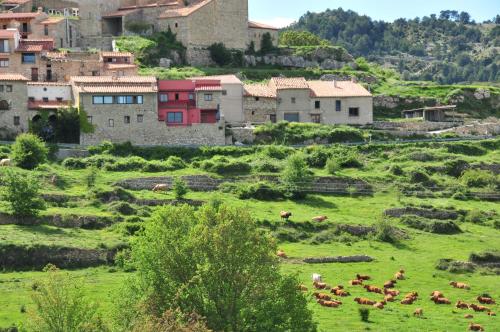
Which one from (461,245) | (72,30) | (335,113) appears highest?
(72,30)

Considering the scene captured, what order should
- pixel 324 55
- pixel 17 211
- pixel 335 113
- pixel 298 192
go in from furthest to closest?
1. pixel 324 55
2. pixel 335 113
3. pixel 298 192
4. pixel 17 211

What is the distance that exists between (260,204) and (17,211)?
18.7m

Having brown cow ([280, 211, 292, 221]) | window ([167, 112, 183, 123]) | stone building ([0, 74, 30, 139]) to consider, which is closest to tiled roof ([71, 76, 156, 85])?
window ([167, 112, 183, 123])

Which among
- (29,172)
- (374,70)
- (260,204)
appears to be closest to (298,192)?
(260,204)

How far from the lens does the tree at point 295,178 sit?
9631 centimetres

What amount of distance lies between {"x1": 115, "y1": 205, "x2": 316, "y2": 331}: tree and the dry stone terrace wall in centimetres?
3065

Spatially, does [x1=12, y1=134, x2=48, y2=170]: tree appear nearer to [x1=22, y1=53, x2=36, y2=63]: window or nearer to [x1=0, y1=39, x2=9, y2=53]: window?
[x1=22, y1=53, x2=36, y2=63]: window

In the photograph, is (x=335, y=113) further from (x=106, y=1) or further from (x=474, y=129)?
(x=106, y=1)

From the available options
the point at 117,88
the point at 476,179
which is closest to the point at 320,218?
the point at 476,179

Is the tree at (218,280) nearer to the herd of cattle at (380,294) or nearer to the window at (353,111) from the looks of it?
the herd of cattle at (380,294)

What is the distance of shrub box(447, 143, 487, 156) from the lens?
110m

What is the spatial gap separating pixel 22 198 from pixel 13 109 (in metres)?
20.4

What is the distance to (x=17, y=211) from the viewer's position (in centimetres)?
8294

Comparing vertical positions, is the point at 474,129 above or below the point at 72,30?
below
